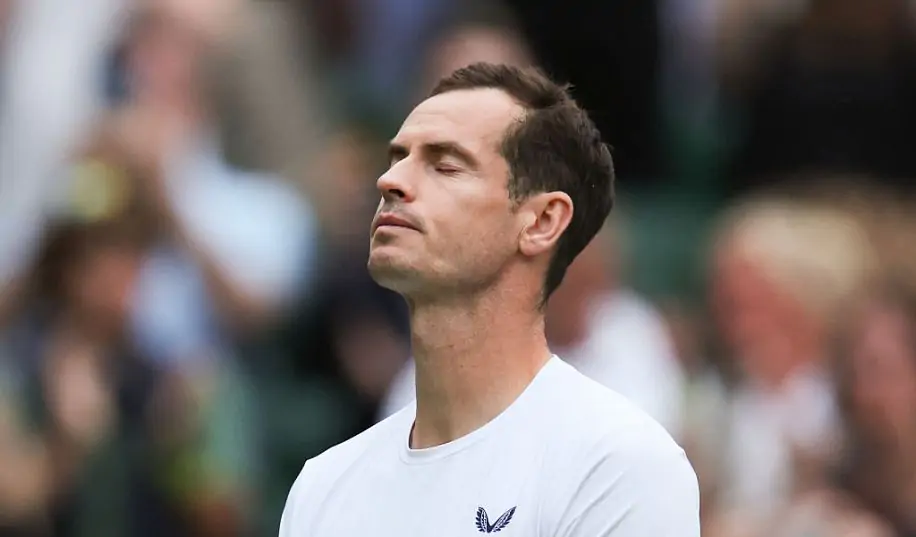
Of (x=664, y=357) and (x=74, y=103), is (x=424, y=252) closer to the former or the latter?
(x=664, y=357)

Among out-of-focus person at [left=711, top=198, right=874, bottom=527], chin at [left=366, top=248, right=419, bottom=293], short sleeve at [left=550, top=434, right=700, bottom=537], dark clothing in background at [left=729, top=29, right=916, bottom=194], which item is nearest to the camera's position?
short sleeve at [left=550, top=434, right=700, bottom=537]

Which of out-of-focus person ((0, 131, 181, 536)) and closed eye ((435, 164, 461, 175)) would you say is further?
out-of-focus person ((0, 131, 181, 536))

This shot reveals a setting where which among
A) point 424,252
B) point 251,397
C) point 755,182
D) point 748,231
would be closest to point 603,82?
point 755,182

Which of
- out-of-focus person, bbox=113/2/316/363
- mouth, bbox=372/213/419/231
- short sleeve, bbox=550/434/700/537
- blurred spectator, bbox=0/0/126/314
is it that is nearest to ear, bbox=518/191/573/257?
mouth, bbox=372/213/419/231

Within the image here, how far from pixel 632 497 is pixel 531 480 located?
241 mm

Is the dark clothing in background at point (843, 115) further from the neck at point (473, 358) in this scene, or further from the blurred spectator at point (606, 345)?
the neck at point (473, 358)

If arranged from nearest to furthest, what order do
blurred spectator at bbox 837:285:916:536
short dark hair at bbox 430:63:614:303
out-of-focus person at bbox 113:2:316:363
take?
1. short dark hair at bbox 430:63:614:303
2. blurred spectator at bbox 837:285:916:536
3. out-of-focus person at bbox 113:2:316:363

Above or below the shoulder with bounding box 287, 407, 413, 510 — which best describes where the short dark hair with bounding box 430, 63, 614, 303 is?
above

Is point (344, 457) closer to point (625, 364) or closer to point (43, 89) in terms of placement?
point (625, 364)

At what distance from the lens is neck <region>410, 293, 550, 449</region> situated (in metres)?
3.91

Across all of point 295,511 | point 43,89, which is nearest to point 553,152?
point 295,511

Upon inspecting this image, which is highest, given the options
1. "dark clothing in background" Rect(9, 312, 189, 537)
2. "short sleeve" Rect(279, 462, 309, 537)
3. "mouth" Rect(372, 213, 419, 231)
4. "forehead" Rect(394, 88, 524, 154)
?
"forehead" Rect(394, 88, 524, 154)

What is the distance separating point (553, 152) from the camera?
158 inches

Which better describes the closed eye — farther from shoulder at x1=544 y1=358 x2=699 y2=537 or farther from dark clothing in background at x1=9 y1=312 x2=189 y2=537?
dark clothing in background at x1=9 y1=312 x2=189 y2=537
